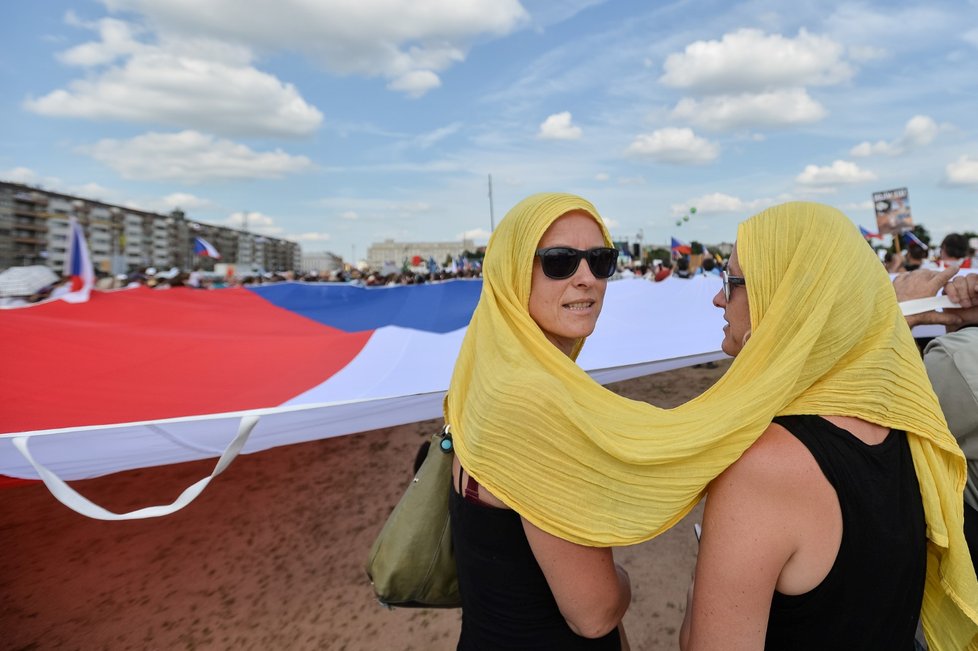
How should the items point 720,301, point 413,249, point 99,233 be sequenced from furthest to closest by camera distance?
point 413,249 → point 99,233 → point 720,301

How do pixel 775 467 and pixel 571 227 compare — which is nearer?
pixel 775 467

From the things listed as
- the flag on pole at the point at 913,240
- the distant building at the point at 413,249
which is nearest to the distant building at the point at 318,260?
the distant building at the point at 413,249

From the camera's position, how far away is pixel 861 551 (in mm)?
859

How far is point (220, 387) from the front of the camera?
332 cm

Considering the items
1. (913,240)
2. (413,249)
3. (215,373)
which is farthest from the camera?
(413,249)

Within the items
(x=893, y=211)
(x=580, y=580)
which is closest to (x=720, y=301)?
(x=580, y=580)

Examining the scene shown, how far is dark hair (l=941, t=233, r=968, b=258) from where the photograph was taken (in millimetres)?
4523

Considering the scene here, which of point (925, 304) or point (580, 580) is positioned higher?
point (925, 304)

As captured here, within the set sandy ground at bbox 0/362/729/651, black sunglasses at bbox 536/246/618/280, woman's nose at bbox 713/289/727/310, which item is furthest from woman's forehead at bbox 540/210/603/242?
sandy ground at bbox 0/362/729/651

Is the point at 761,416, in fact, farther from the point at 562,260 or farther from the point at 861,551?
the point at 562,260

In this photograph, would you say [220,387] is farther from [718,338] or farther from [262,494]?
[718,338]

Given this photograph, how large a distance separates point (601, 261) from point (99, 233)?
105 meters

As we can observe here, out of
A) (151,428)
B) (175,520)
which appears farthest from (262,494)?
(151,428)

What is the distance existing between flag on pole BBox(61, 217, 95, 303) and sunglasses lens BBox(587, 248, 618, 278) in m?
6.33
